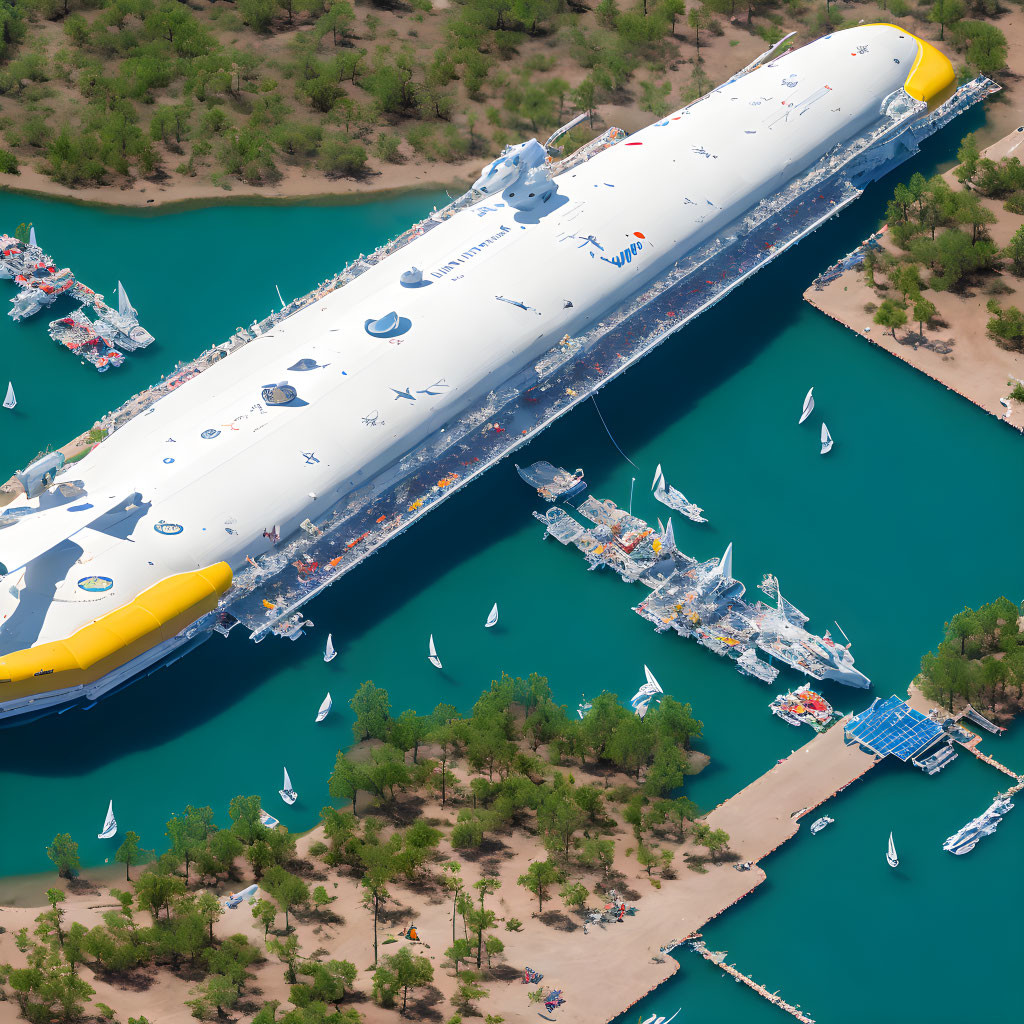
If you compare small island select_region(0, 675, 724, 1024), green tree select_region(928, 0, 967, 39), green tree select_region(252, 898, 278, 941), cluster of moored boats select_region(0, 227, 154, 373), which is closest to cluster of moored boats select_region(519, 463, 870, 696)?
small island select_region(0, 675, 724, 1024)

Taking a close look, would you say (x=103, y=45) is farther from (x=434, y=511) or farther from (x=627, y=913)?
(x=627, y=913)

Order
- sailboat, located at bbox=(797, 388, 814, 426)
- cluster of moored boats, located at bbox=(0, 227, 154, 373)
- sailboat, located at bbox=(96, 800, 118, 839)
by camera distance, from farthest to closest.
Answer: cluster of moored boats, located at bbox=(0, 227, 154, 373) → sailboat, located at bbox=(797, 388, 814, 426) → sailboat, located at bbox=(96, 800, 118, 839)

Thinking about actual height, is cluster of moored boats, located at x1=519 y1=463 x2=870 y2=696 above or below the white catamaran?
below

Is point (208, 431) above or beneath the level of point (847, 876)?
above

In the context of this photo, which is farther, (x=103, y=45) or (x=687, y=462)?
(x=103, y=45)

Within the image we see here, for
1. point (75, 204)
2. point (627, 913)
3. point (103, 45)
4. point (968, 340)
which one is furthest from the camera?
point (103, 45)

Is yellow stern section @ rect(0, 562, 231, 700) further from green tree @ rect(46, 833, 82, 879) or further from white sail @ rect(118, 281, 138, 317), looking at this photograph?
white sail @ rect(118, 281, 138, 317)

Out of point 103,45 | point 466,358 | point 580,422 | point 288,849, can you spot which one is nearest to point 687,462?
point 580,422

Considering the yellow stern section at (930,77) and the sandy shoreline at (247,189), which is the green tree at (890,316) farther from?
the sandy shoreline at (247,189)
